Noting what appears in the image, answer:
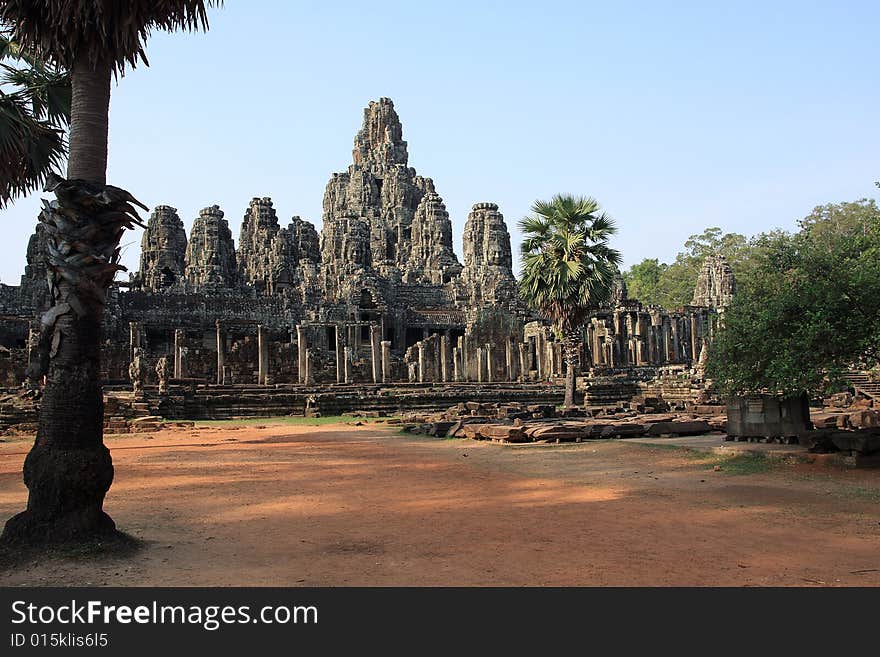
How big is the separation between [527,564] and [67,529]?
3.63 metres

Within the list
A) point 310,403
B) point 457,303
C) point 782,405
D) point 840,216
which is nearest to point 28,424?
point 310,403

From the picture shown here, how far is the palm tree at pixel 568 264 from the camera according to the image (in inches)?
1015

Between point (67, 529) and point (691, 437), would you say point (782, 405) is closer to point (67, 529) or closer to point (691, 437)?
point (691, 437)

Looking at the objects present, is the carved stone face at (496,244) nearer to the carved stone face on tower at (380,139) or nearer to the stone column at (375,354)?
the carved stone face on tower at (380,139)

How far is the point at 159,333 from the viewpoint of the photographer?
162 feet

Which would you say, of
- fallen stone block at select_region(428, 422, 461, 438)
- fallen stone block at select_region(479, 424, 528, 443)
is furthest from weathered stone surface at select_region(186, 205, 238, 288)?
fallen stone block at select_region(479, 424, 528, 443)

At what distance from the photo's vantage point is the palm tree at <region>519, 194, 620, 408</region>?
84.6 feet

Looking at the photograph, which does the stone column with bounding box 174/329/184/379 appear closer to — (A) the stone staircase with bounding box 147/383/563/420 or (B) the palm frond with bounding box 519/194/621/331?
(A) the stone staircase with bounding box 147/383/563/420

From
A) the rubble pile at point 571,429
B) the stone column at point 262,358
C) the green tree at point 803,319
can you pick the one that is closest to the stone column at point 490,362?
the stone column at point 262,358

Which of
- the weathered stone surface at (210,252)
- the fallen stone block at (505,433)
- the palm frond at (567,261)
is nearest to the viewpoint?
the fallen stone block at (505,433)

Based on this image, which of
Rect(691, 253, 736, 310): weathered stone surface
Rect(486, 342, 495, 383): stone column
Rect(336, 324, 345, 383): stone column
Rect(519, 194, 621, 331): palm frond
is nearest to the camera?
Rect(519, 194, 621, 331): palm frond

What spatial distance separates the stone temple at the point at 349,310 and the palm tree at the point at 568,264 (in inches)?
287

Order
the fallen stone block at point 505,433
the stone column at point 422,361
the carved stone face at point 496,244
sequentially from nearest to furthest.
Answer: the fallen stone block at point 505,433, the stone column at point 422,361, the carved stone face at point 496,244

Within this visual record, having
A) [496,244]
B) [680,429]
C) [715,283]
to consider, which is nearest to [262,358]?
[680,429]
